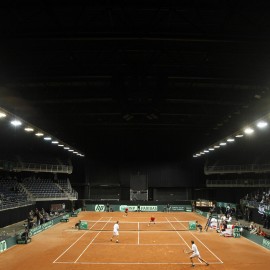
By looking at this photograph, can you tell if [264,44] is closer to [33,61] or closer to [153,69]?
[153,69]

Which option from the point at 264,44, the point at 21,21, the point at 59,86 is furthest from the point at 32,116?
the point at 264,44

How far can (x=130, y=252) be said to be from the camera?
87.4 feet

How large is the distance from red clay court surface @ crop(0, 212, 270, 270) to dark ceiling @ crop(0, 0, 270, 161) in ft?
30.4

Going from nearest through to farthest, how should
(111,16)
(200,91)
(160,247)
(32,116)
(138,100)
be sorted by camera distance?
(111,16), (138,100), (200,91), (32,116), (160,247)

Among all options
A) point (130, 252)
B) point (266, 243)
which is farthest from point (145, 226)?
point (266, 243)

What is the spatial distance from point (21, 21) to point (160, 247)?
71.1 feet

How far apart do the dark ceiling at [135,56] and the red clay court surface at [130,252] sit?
928cm

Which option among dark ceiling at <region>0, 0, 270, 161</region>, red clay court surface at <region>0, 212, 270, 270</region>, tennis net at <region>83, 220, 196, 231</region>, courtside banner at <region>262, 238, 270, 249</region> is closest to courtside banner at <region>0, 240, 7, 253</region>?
red clay court surface at <region>0, 212, 270, 270</region>

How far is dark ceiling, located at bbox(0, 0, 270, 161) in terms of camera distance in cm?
1186

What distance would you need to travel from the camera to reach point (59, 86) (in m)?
20.4

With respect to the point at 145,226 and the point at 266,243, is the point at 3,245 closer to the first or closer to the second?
the point at 145,226

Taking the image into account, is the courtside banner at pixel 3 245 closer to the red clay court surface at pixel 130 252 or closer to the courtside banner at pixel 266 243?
the red clay court surface at pixel 130 252

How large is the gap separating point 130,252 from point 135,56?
52.6ft

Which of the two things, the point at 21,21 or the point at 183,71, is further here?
the point at 183,71
